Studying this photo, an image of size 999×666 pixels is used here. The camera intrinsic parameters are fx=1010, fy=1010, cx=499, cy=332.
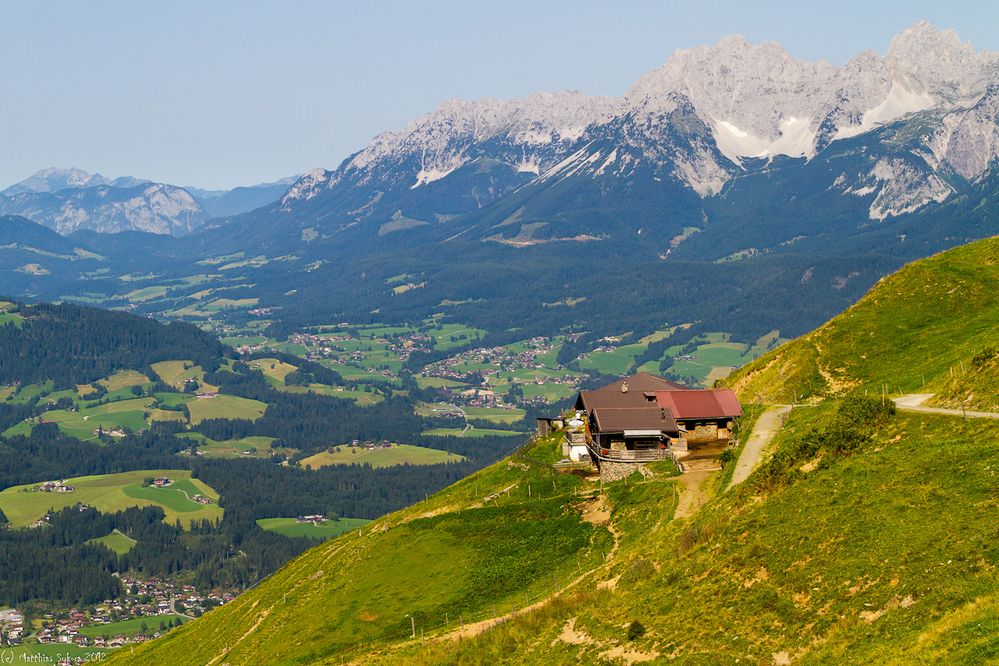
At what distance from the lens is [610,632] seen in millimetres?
51812

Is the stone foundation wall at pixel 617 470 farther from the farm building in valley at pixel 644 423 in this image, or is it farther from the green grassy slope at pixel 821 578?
the green grassy slope at pixel 821 578

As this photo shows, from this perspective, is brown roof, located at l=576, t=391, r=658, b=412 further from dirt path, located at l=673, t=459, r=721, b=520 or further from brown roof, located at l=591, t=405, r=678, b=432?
dirt path, located at l=673, t=459, r=721, b=520

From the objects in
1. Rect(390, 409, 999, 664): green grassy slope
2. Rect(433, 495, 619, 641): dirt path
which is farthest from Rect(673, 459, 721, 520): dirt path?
Rect(390, 409, 999, 664): green grassy slope

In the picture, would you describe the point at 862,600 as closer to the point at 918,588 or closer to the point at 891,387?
the point at 918,588

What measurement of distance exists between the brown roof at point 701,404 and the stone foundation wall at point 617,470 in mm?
9356

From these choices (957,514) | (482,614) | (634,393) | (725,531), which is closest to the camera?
(957,514)

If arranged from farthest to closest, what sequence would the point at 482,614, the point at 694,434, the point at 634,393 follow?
the point at 634,393, the point at 694,434, the point at 482,614

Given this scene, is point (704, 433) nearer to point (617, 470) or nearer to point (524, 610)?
point (617, 470)

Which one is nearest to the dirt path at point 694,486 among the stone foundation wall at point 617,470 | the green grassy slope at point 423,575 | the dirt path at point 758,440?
the dirt path at point 758,440

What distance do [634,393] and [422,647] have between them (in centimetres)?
4819

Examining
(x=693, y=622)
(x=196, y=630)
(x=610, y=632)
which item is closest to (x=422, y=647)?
(x=610, y=632)

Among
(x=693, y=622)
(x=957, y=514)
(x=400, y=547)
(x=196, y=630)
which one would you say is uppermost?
(x=957, y=514)

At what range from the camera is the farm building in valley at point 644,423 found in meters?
89.9

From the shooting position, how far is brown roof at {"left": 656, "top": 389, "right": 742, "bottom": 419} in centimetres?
9619
